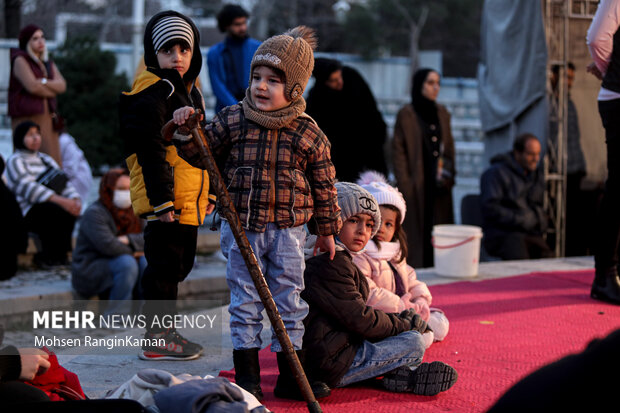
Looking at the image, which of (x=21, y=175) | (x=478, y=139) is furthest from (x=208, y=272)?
(x=478, y=139)

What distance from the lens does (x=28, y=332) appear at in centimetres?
582

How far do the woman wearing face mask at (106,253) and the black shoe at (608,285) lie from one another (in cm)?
335

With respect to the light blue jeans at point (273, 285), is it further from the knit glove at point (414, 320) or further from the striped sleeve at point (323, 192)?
the knit glove at point (414, 320)

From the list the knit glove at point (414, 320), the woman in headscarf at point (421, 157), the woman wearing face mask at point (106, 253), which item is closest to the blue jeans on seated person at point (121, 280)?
the woman wearing face mask at point (106, 253)

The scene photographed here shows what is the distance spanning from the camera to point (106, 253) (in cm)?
639

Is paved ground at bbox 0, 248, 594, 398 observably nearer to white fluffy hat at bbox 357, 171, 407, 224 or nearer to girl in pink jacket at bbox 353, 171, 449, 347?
girl in pink jacket at bbox 353, 171, 449, 347

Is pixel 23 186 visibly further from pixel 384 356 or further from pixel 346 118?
pixel 384 356

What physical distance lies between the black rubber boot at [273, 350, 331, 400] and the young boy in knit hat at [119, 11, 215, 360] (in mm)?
792

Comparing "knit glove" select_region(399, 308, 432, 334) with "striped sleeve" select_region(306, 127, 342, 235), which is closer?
"striped sleeve" select_region(306, 127, 342, 235)

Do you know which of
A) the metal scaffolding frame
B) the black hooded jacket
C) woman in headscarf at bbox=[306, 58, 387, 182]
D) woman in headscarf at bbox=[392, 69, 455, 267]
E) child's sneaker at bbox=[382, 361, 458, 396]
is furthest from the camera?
the metal scaffolding frame

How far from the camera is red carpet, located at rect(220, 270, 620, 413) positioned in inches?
133

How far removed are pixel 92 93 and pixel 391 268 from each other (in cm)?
1160

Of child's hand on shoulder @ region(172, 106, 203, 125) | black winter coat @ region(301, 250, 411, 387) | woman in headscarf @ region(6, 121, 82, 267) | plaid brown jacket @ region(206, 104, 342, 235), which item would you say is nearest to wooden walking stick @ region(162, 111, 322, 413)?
child's hand on shoulder @ region(172, 106, 203, 125)

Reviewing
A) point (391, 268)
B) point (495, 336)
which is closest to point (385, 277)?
point (391, 268)
